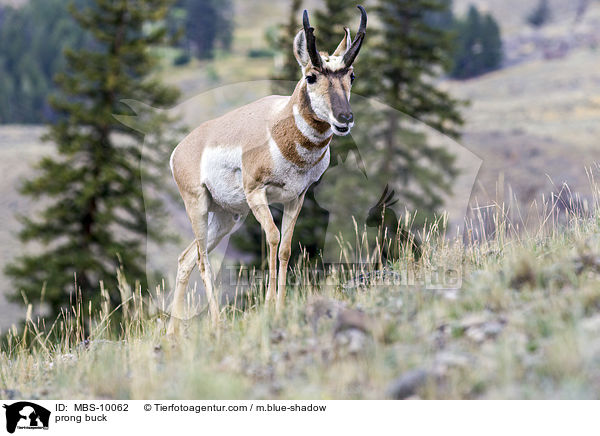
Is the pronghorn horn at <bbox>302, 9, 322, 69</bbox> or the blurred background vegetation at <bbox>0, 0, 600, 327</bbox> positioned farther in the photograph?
the blurred background vegetation at <bbox>0, 0, 600, 327</bbox>

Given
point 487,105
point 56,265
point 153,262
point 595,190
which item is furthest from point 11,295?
point 487,105

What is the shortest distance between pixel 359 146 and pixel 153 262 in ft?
10.5

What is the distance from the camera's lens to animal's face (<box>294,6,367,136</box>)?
6117 mm

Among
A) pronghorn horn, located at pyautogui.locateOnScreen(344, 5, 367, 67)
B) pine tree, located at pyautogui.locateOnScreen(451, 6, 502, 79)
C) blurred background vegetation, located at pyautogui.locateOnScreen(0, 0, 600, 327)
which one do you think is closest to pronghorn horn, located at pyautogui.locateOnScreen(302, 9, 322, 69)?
pronghorn horn, located at pyautogui.locateOnScreen(344, 5, 367, 67)

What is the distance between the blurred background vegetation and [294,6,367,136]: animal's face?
163cm

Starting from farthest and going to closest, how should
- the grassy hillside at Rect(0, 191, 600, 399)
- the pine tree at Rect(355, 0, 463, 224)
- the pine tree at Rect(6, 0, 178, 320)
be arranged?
the pine tree at Rect(6, 0, 178, 320) → the pine tree at Rect(355, 0, 463, 224) → the grassy hillside at Rect(0, 191, 600, 399)

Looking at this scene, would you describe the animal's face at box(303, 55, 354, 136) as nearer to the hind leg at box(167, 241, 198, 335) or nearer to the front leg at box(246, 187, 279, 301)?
the front leg at box(246, 187, 279, 301)

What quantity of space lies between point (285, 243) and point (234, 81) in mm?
2497

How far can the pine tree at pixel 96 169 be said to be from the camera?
23359mm

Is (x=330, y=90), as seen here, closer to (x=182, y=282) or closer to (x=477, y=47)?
(x=182, y=282)
